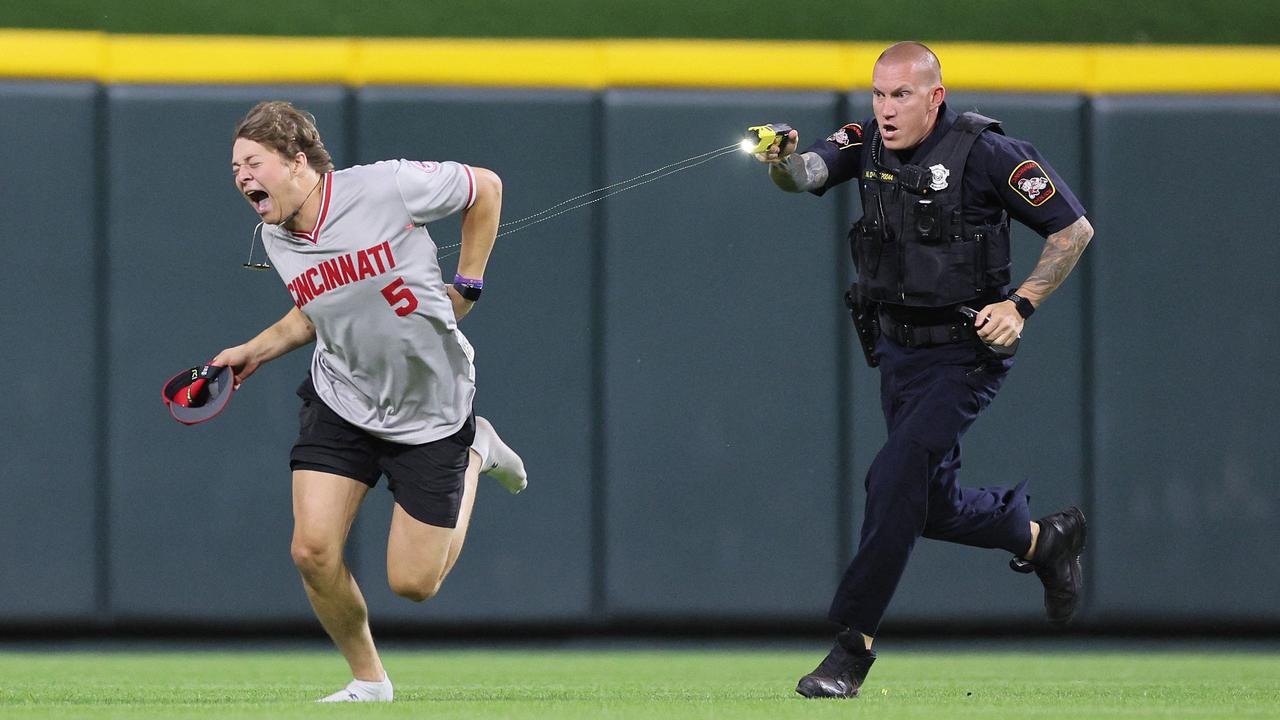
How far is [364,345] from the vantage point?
3984 millimetres

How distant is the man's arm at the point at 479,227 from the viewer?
4086 millimetres

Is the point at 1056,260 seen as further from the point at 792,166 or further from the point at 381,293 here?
the point at 381,293

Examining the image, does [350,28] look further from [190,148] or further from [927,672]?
[927,672]

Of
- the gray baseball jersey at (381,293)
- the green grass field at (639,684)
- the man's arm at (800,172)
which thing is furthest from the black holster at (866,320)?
the gray baseball jersey at (381,293)

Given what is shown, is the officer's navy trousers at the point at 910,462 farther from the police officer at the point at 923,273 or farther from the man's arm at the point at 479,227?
the man's arm at the point at 479,227

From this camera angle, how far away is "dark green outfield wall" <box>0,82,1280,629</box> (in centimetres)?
572

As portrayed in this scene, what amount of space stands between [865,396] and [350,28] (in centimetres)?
230

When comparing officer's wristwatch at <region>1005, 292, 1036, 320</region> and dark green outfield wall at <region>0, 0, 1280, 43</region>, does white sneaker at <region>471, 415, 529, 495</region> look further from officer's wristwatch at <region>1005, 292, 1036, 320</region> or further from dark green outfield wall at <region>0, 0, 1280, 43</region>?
dark green outfield wall at <region>0, 0, 1280, 43</region>

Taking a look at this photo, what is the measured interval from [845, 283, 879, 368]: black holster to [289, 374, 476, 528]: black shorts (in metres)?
1.02

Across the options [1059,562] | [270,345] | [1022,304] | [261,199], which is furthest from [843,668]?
[261,199]

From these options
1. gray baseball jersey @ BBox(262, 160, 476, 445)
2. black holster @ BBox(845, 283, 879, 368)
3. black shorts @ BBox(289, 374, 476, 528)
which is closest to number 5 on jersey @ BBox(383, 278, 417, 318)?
gray baseball jersey @ BBox(262, 160, 476, 445)

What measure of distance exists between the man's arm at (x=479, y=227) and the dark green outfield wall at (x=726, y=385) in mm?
1647

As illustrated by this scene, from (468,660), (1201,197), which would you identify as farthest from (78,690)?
(1201,197)

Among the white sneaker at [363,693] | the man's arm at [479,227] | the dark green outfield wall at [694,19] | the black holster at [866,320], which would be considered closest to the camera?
the white sneaker at [363,693]
